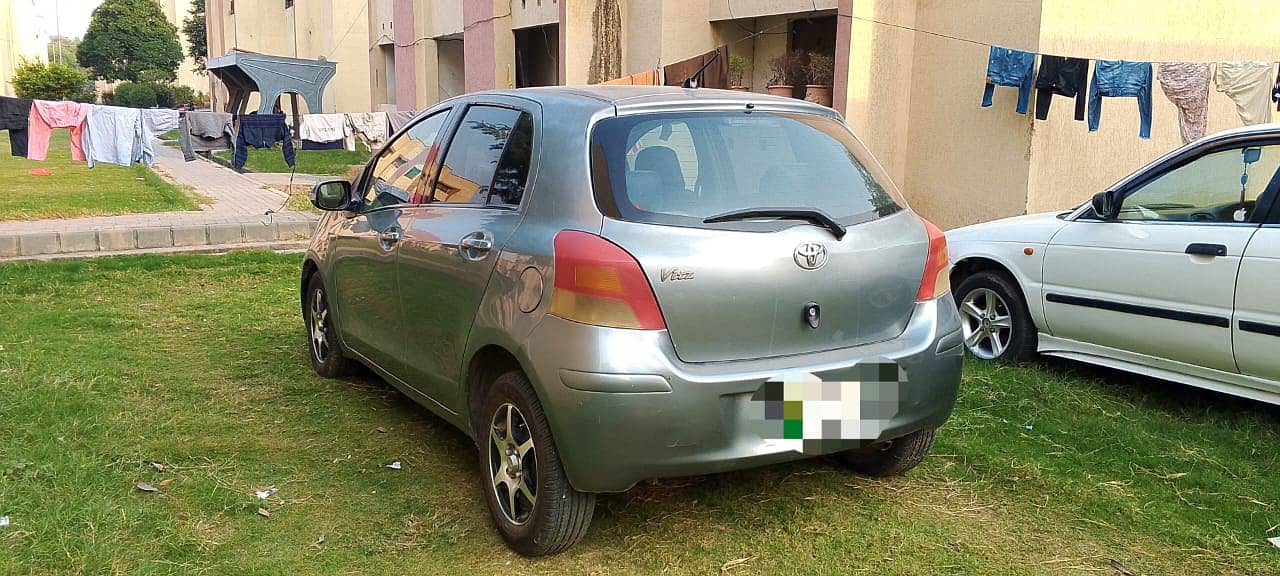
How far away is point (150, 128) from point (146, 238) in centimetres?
278

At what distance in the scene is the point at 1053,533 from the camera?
12.0 feet

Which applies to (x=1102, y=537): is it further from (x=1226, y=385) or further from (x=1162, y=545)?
(x=1226, y=385)

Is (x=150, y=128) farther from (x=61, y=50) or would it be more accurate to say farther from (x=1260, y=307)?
(x=61, y=50)

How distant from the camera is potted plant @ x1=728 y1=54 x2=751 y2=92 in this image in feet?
45.5

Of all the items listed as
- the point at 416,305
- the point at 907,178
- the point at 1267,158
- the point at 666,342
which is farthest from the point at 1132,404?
the point at 907,178

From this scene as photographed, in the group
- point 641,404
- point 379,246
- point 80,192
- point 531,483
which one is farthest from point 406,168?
point 80,192

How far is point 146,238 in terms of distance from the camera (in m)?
10.6

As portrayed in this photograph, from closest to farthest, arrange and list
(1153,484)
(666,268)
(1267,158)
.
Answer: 1. (666,268)
2. (1153,484)
3. (1267,158)

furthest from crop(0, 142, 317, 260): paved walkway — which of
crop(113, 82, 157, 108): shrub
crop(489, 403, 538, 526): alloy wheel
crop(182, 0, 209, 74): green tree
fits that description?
crop(182, 0, 209, 74): green tree

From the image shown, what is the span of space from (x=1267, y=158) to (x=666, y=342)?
3.39 m

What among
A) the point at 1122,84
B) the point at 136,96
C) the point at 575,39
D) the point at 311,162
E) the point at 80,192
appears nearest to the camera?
the point at 1122,84

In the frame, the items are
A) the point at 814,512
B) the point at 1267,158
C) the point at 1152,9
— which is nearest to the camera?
the point at 814,512

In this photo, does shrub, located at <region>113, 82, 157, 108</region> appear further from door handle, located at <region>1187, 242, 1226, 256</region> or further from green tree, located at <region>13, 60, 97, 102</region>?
door handle, located at <region>1187, 242, 1226, 256</region>

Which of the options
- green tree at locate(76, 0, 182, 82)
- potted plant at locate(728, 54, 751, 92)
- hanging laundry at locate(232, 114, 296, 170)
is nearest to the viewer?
hanging laundry at locate(232, 114, 296, 170)
